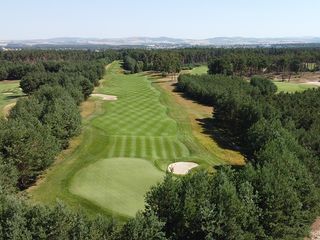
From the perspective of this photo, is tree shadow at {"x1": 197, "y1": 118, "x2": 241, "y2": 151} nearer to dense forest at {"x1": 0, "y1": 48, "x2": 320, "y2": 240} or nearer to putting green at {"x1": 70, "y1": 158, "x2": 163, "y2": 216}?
dense forest at {"x1": 0, "y1": 48, "x2": 320, "y2": 240}

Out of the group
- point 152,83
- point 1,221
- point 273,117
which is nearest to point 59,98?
point 273,117

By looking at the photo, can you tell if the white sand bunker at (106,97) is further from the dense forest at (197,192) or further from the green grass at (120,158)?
the dense forest at (197,192)

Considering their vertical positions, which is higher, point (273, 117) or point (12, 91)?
point (273, 117)

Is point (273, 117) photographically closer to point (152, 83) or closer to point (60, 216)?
point (60, 216)

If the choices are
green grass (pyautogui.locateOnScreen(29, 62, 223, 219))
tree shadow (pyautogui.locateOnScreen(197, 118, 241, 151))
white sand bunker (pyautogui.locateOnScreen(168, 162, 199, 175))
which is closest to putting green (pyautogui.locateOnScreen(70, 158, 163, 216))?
green grass (pyautogui.locateOnScreen(29, 62, 223, 219))

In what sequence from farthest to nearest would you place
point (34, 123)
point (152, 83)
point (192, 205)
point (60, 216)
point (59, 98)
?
1. point (152, 83)
2. point (59, 98)
3. point (34, 123)
4. point (192, 205)
5. point (60, 216)

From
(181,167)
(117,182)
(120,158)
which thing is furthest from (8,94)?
(117,182)
